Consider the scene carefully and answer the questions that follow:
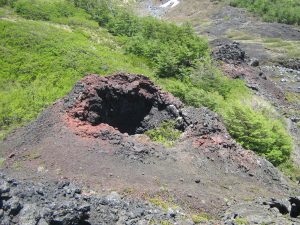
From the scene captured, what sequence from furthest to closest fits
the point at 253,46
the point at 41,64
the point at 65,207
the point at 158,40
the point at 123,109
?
the point at 253,46, the point at 158,40, the point at 41,64, the point at 123,109, the point at 65,207

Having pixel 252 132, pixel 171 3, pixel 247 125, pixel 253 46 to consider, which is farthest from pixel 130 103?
pixel 171 3

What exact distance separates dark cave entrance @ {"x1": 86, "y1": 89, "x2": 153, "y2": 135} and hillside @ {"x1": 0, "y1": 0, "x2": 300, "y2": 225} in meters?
0.06

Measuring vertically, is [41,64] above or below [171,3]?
above

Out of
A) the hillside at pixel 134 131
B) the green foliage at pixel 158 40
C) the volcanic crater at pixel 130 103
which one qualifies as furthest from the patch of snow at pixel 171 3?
the volcanic crater at pixel 130 103

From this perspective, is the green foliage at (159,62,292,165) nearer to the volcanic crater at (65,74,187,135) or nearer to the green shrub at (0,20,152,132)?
the volcanic crater at (65,74,187,135)

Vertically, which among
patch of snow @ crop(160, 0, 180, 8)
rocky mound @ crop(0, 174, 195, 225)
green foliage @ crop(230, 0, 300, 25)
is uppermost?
rocky mound @ crop(0, 174, 195, 225)

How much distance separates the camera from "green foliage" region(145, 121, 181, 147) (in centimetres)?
2484

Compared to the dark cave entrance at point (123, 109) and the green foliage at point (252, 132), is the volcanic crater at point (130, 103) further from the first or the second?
the green foliage at point (252, 132)

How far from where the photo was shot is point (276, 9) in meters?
101

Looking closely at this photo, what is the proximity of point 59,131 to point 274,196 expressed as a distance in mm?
10624

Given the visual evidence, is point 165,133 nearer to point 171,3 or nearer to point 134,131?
point 134,131

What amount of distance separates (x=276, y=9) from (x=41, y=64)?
78075 millimetres

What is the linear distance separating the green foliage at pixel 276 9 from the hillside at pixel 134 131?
51.4 m

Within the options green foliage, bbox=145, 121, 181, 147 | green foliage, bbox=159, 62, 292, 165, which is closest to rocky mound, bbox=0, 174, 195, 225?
green foliage, bbox=145, 121, 181, 147
